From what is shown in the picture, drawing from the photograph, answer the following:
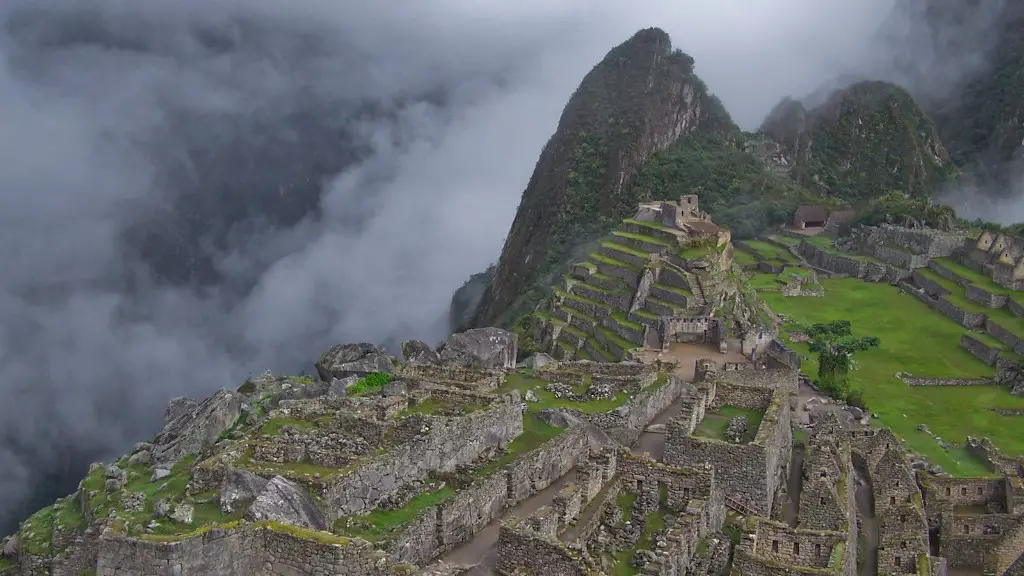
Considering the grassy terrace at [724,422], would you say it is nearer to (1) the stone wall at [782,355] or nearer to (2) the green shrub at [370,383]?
(2) the green shrub at [370,383]

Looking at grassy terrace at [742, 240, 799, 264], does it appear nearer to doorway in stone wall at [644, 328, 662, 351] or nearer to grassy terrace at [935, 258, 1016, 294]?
grassy terrace at [935, 258, 1016, 294]

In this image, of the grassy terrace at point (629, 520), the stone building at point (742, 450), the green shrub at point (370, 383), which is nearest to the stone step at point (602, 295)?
the green shrub at point (370, 383)

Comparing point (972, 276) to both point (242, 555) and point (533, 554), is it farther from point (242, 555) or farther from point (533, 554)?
Answer: point (242, 555)

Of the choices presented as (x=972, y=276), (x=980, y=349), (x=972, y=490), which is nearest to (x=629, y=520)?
(x=972, y=490)

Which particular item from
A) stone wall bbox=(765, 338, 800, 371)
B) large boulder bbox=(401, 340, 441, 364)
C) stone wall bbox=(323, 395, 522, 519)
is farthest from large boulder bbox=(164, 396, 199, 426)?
stone wall bbox=(765, 338, 800, 371)

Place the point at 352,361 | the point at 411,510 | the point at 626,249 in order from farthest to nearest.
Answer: the point at 626,249, the point at 352,361, the point at 411,510

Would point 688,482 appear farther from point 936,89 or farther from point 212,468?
point 936,89
